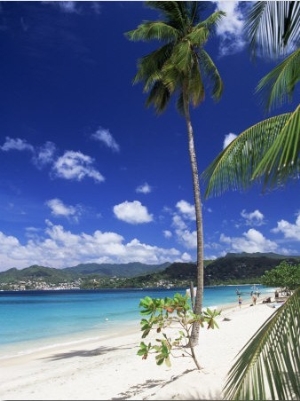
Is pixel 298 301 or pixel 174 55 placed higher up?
pixel 174 55

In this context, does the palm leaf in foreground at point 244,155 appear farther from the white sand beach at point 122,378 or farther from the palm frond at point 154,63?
the palm frond at point 154,63

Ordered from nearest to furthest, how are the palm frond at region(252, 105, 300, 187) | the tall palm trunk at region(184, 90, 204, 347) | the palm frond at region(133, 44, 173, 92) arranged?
the palm frond at region(252, 105, 300, 187) < the tall palm trunk at region(184, 90, 204, 347) < the palm frond at region(133, 44, 173, 92)

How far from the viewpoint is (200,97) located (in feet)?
40.1

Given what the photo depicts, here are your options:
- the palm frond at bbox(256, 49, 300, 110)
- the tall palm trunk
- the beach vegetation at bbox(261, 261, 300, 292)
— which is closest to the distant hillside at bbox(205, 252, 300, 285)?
the beach vegetation at bbox(261, 261, 300, 292)

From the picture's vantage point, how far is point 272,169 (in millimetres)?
2428

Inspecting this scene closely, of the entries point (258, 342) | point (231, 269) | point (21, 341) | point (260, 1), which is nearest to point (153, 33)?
point (260, 1)

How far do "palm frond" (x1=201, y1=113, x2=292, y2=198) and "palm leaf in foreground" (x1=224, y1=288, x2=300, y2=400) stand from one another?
1.53 m

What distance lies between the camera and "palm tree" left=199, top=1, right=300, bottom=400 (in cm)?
245

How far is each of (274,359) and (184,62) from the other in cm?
906

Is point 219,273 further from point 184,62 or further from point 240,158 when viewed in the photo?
point 240,158

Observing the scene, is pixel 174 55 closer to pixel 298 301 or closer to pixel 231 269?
pixel 298 301

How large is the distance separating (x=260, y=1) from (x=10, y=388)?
369 inches

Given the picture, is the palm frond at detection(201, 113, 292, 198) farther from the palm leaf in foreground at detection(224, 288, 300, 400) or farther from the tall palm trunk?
the tall palm trunk

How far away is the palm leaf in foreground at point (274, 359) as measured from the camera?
9.10 ft
